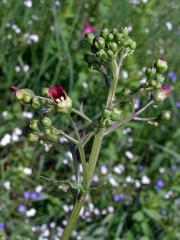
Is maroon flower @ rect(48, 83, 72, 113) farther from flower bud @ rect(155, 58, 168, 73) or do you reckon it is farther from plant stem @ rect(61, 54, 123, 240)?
flower bud @ rect(155, 58, 168, 73)

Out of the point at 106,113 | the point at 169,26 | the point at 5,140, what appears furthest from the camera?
the point at 169,26

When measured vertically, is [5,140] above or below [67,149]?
above

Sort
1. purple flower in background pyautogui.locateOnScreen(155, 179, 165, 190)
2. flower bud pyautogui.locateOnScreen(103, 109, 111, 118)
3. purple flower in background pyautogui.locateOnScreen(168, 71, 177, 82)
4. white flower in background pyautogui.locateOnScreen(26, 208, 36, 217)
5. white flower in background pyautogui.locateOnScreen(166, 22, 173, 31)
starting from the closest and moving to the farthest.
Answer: flower bud pyautogui.locateOnScreen(103, 109, 111, 118) → white flower in background pyautogui.locateOnScreen(26, 208, 36, 217) → purple flower in background pyautogui.locateOnScreen(155, 179, 165, 190) → purple flower in background pyautogui.locateOnScreen(168, 71, 177, 82) → white flower in background pyautogui.locateOnScreen(166, 22, 173, 31)

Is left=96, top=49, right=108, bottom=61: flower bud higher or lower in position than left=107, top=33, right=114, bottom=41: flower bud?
lower

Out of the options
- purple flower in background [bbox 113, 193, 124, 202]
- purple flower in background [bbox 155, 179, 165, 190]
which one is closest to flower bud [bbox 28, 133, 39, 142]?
purple flower in background [bbox 113, 193, 124, 202]

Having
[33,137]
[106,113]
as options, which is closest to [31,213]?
[33,137]

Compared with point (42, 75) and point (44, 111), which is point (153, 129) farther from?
point (44, 111)

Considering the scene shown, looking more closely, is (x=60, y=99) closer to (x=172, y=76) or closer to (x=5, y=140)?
(x=5, y=140)

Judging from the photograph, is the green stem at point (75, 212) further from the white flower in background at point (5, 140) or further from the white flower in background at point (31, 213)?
the white flower in background at point (5, 140)

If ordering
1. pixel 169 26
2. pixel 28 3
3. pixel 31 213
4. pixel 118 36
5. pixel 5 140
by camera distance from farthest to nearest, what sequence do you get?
pixel 169 26 < pixel 28 3 < pixel 5 140 < pixel 31 213 < pixel 118 36
